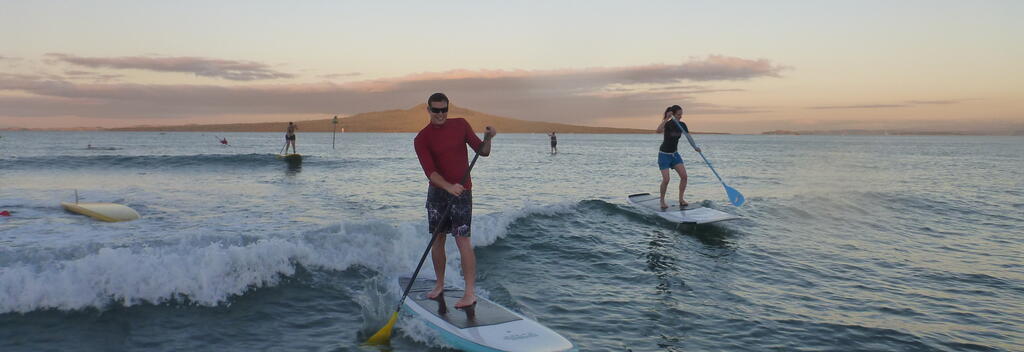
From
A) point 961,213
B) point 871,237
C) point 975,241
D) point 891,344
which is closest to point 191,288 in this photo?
point 891,344

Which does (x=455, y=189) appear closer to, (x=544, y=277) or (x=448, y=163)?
(x=448, y=163)

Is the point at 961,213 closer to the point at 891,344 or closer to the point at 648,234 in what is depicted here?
the point at 648,234

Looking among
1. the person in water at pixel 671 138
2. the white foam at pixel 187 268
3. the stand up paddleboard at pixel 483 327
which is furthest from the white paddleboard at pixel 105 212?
the person in water at pixel 671 138

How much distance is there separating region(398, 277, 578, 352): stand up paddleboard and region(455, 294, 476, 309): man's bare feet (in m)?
0.05

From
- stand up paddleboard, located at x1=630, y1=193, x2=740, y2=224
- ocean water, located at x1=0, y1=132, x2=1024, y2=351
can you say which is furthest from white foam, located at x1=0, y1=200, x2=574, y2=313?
stand up paddleboard, located at x1=630, y1=193, x2=740, y2=224

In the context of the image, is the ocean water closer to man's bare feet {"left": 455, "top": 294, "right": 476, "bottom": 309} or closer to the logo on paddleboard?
man's bare feet {"left": 455, "top": 294, "right": 476, "bottom": 309}

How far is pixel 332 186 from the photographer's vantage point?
22.2 meters

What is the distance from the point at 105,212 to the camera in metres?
12.1

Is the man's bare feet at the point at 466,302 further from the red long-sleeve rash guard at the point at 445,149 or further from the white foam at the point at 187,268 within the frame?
the white foam at the point at 187,268

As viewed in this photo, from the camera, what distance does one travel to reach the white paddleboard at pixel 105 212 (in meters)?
11.9

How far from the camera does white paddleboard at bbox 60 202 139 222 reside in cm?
1193

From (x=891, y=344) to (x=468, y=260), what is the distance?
14.5ft

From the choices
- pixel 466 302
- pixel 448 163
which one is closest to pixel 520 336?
pixel 466 302

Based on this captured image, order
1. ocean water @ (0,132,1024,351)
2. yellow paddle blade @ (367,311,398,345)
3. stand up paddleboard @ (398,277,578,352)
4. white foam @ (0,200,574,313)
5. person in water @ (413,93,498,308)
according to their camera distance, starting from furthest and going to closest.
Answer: white foam @ (0,200,574,313), ocean water @ (0,132,1024,351), yellow paddle blade @ (367,311,398,345), person in water @ (413,93,498,308), stand up paddleboard @ (398,277,578,352)
